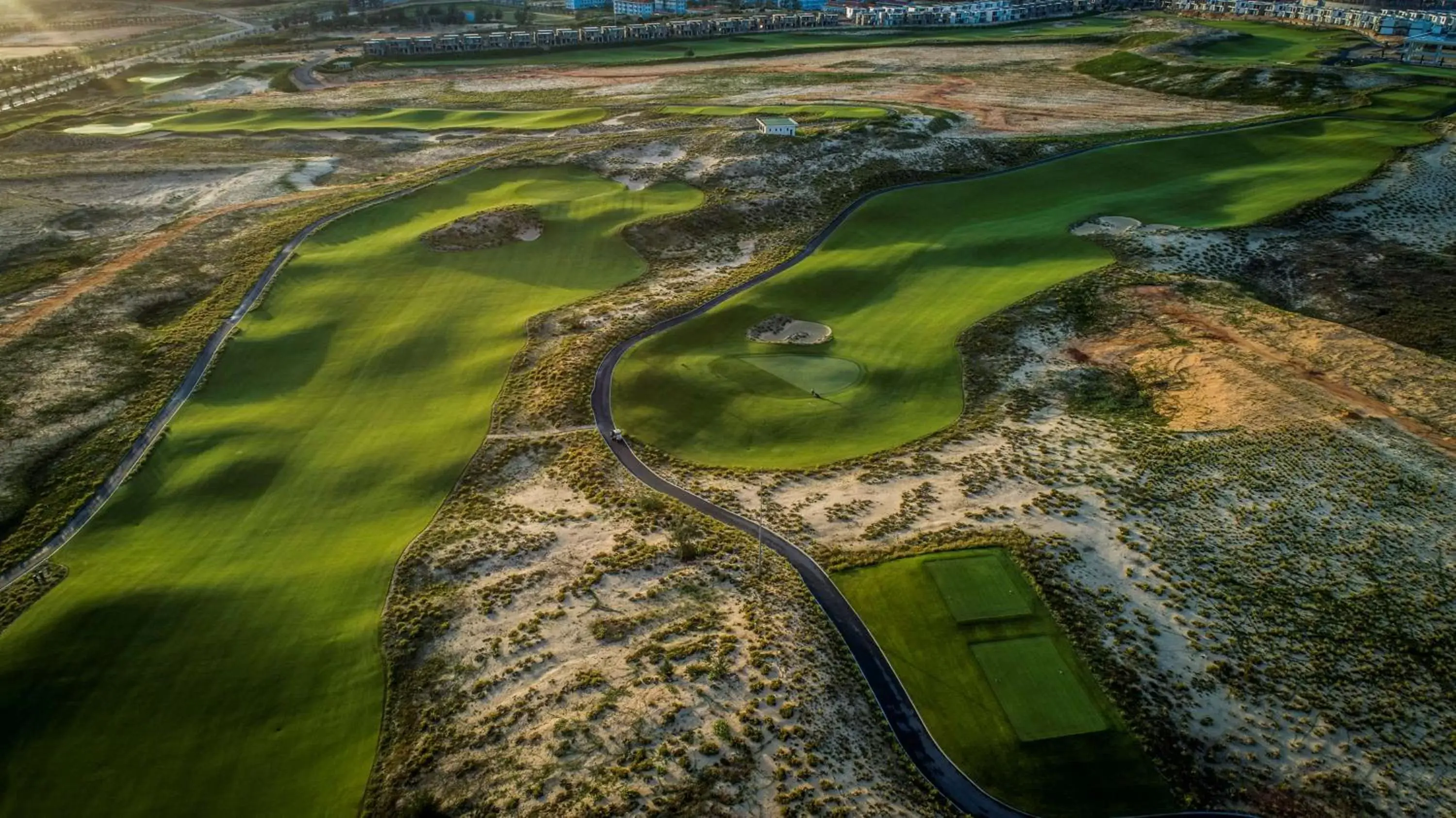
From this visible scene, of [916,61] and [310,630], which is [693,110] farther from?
[310,630]

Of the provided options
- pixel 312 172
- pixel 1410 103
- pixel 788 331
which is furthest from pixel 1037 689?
pixel 1410 103

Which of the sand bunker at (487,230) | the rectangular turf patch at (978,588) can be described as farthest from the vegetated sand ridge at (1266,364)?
the sand bunker at (487,230)

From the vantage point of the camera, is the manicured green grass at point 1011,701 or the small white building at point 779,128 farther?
the small white building at point 779,128

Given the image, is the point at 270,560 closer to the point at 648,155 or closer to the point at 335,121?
the point at 648,155

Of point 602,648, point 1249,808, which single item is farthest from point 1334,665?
point 602,648

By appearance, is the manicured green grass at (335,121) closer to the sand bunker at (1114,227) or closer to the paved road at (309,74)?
the paved road at (309,74)

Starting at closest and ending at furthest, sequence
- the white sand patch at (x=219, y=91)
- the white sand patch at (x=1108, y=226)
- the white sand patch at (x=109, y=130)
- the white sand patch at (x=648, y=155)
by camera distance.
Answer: the white sand patch at (x=1108, y=226) < the white sand patch at (x=648, y=155) < the white sand patch at (x=109, y=130) < the white sand patch at (x=219, y=91)

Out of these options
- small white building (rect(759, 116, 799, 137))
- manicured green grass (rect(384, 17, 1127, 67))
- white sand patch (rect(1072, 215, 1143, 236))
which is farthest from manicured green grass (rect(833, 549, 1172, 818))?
manicured green grass (rect(384, 17, 1127, 67))
